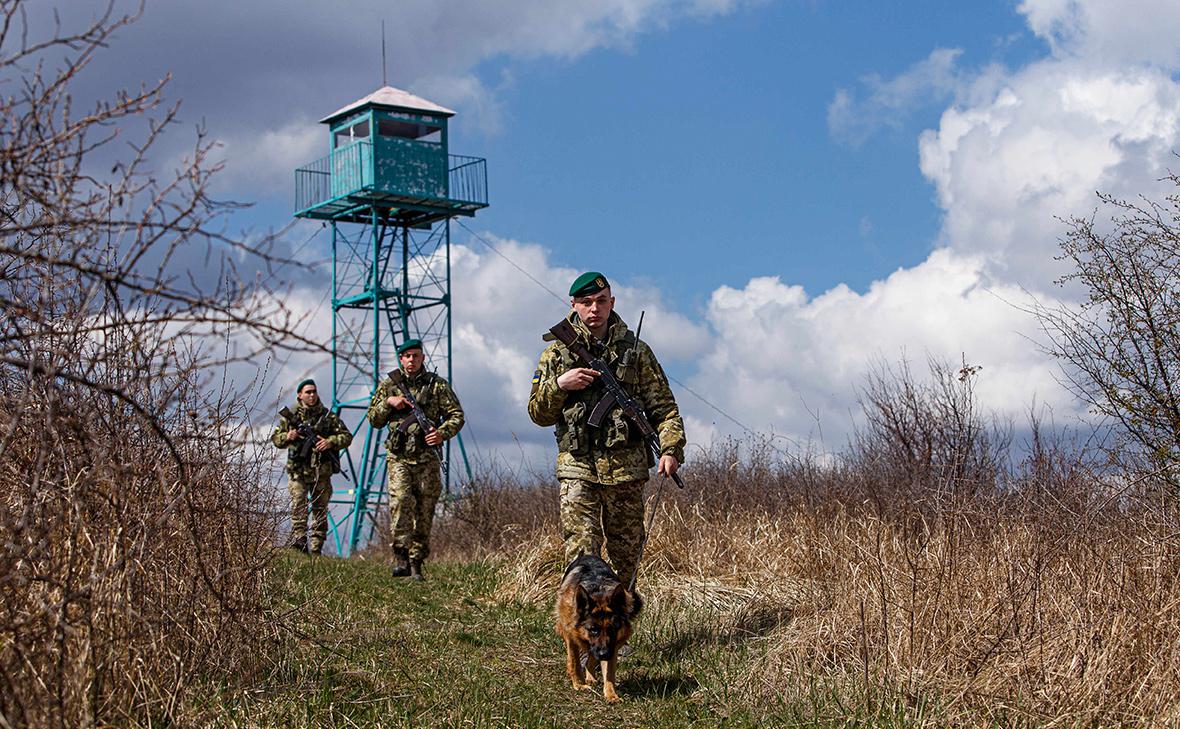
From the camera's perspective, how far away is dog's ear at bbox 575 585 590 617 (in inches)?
276

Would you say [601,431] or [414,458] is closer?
[601,431]

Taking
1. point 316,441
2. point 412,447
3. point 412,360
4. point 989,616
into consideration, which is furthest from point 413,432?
point 989,616

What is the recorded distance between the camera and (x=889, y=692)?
645cm

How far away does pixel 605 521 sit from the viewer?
27.1 ft

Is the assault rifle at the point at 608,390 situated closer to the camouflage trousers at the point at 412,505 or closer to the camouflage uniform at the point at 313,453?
the camouflage trousers at the point at 412,505

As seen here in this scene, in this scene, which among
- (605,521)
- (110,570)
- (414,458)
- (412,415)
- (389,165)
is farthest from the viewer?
(389,165)

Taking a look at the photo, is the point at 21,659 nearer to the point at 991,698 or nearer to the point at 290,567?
the point at 991,698

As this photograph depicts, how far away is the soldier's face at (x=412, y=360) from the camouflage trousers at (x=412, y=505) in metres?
1.00

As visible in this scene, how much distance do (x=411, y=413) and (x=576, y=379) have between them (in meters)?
5.61

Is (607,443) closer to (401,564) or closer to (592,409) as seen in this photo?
(592,409)

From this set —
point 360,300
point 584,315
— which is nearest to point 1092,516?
point 584,315

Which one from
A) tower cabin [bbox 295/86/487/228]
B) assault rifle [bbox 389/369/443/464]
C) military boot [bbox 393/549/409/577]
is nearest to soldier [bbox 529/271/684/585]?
assault rifle [bbox 389/369/443/464]

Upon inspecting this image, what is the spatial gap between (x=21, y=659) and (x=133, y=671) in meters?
1.37

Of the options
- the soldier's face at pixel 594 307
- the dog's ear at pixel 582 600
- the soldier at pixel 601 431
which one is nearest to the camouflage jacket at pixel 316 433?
the soldier at pixel 601 431
